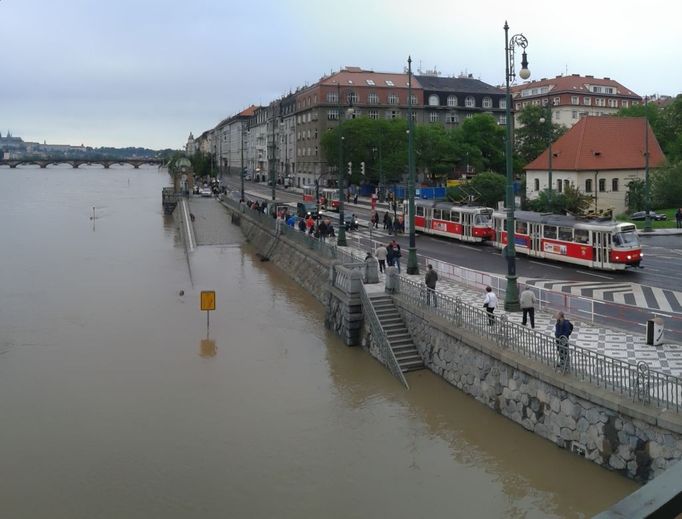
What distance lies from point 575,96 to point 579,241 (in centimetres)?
7799

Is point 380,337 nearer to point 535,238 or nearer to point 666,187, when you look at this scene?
Result: point 535,238

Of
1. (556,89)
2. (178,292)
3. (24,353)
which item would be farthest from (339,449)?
(556,89)

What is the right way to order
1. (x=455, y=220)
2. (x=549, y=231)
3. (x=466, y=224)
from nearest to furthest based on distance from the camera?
(x=549, y=231)
(x=466, y=224)
(x=455, y=220)

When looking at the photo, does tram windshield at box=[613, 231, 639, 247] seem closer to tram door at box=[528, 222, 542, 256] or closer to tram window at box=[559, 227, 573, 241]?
tram window at box=[559, 227, 573, 241]

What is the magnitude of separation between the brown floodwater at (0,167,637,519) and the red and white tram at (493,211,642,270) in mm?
10209

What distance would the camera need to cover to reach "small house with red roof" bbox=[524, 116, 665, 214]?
185 feet

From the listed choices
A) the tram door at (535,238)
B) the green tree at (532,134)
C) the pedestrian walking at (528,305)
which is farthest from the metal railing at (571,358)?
the green tree at (532,134)

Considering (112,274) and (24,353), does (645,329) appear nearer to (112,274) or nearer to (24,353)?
(24,353)

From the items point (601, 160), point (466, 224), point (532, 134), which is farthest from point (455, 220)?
A: point (532, 134)

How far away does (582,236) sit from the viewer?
30031 millimetres

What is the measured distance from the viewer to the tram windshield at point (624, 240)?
28.7 meters

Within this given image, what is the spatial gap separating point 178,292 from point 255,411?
18.4 meters

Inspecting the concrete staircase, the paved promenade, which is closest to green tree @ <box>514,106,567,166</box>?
the paved promenade

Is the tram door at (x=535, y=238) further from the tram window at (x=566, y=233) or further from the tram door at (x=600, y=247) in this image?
the tram door at (x=600, y=247)
